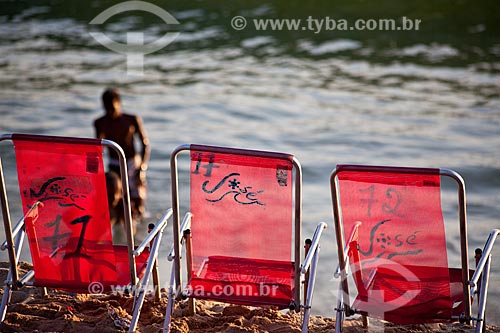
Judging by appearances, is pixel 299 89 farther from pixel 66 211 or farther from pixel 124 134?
pixel 66 211

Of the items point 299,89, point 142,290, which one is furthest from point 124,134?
→ point 299,89

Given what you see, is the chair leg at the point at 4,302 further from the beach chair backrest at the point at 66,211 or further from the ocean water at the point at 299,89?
the ocean water at the point at 299,89

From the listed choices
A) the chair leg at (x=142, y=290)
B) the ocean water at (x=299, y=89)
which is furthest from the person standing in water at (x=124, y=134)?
the chair leg at (x=142, y=290)

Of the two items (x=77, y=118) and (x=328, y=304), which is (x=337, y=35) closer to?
(x=77, y=118)

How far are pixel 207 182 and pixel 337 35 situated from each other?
13.4 meters

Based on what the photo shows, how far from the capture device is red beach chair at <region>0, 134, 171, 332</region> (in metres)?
4.15

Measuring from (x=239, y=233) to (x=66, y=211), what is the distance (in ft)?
3.20

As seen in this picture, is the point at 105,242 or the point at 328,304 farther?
the point at 328,304

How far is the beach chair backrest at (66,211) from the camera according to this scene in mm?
4125

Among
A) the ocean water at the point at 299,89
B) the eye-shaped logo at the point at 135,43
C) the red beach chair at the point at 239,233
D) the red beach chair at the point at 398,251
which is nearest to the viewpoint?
the red beach chair at the point at 398,251

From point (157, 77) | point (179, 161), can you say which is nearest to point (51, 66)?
point (157, 77)

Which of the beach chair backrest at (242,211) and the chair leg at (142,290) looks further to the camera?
the chair leg at (142,290)

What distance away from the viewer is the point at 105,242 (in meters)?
4.35

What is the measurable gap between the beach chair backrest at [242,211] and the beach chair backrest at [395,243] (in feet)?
0.99
